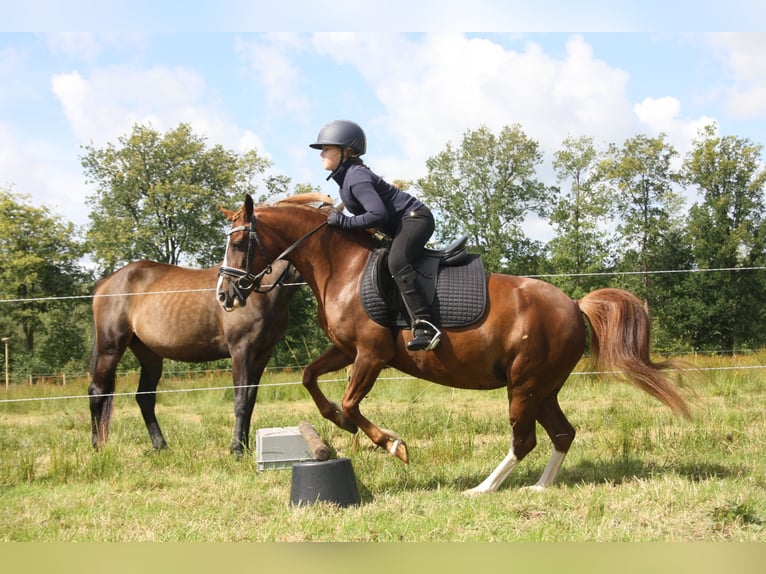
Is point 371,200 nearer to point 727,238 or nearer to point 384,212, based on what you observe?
point 384,212

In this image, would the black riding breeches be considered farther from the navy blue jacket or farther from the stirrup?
the stirrup

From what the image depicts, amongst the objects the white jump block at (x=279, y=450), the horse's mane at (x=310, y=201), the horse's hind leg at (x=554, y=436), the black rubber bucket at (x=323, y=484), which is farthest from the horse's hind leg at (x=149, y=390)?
the horse's hind leg at (x=554, y=436)

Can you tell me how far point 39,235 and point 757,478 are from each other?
3939 cm

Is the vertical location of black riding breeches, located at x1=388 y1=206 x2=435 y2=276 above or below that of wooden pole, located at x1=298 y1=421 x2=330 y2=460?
above

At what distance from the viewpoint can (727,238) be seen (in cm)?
3803

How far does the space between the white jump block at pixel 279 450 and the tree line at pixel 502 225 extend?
88.0ft

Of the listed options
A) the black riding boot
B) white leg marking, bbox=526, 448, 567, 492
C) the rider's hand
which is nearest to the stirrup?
the black riding boot

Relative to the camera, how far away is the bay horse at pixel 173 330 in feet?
25.7

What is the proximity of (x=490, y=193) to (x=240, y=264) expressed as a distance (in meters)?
39.8

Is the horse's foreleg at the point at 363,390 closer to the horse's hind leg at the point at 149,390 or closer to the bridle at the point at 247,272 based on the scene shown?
the bridle at the point at 247,272

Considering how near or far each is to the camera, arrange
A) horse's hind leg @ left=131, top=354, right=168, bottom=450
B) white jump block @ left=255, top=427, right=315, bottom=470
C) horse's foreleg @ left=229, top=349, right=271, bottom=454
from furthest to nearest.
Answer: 1. horse's hind leg @ left=131, top=354, right=168, bottom=450
2. horse's foreleg @ left=229, top=349, right=271, bottom=454
3. white jump block @ left=255, top=427, right=315, bottom=470

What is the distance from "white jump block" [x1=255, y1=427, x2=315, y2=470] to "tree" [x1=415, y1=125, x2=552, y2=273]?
117 feet

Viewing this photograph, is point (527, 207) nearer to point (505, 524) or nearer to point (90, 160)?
point (90, 160)

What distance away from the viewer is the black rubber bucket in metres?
5.00
